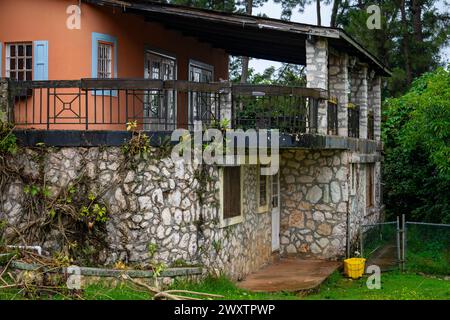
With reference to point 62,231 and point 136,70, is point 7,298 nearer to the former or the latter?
point 62,231

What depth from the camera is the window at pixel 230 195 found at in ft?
43.5

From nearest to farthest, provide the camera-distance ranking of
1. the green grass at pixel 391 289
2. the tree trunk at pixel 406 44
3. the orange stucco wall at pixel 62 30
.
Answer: the green grass at pixel 391 289 < the orange stucco wall at pixel 62 30 < the tree trunk at pixel 406 44

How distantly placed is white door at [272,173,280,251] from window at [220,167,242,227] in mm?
2644

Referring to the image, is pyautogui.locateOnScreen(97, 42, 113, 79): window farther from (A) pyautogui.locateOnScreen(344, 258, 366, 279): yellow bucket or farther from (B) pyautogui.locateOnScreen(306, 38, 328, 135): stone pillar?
(A) pyautogui.locateOnScreen(344, 258, 366, 279): yellow bucket

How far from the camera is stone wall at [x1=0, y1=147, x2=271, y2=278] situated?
1204 cm

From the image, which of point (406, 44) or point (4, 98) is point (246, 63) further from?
point (4, 98)

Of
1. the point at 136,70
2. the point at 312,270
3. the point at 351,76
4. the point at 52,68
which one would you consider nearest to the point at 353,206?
the point at 312,270

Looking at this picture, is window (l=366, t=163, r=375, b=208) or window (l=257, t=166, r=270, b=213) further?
window (l=366, t=163, r=375, b=208)

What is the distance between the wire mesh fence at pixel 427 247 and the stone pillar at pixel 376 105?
241 inches

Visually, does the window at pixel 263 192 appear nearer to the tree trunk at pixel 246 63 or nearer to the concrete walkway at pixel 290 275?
the concrete walkway at pixel 290 275

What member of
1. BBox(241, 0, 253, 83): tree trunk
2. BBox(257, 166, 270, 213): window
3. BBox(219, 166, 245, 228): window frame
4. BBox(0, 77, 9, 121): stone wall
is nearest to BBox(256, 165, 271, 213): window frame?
BBox(257, 166, 270, 213): window

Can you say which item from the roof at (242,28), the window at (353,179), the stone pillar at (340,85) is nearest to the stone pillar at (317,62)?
the roof at (242,28)

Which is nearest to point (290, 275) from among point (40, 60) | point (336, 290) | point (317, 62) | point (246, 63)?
point (336, 290)
